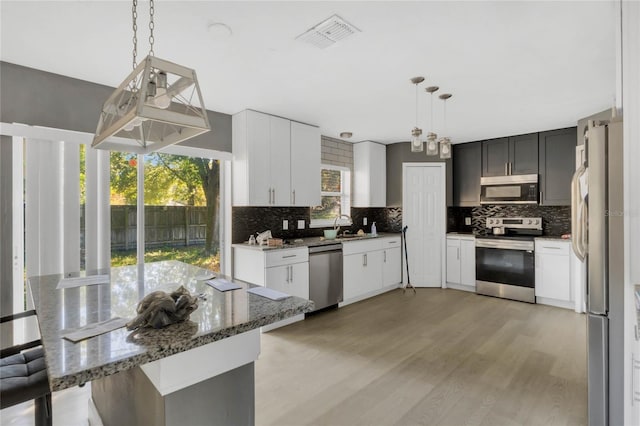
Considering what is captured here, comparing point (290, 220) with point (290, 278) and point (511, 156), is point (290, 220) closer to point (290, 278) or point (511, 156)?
point (290, 278)

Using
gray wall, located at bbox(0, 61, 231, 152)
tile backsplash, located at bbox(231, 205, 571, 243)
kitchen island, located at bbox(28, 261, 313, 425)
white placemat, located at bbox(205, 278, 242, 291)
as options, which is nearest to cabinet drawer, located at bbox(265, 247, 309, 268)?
tile backsplash, located at bbox(231, 205, 571, 243)

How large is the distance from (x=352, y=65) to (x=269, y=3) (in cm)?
92

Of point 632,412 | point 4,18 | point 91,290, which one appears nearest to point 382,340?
point 632,412

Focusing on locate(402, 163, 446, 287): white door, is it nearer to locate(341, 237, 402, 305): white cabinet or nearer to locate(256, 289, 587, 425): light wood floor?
locate(341, 237, 402, 305): white cabinet

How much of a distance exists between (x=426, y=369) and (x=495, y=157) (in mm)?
3806

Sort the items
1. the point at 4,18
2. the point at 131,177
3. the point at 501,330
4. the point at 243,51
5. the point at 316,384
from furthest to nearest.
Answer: the point at 501,330, the point at 131,177, the point at 316,384, the point at 243,51, the point at 4,18

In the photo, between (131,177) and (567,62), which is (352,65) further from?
(131,177)

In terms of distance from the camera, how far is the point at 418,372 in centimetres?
264

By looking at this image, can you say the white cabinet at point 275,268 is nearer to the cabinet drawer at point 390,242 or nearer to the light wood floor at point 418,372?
the light wood floor at point 418,372

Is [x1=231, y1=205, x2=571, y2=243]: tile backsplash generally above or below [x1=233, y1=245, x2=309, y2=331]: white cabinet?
above

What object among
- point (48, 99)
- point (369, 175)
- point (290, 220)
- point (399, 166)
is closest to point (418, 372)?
point (290, 220)

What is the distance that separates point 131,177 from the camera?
322 centimetres

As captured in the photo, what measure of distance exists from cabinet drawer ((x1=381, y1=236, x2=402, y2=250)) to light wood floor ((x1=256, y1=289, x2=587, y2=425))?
1214 mm

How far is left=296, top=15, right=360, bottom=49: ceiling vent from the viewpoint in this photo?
77.6 inches
